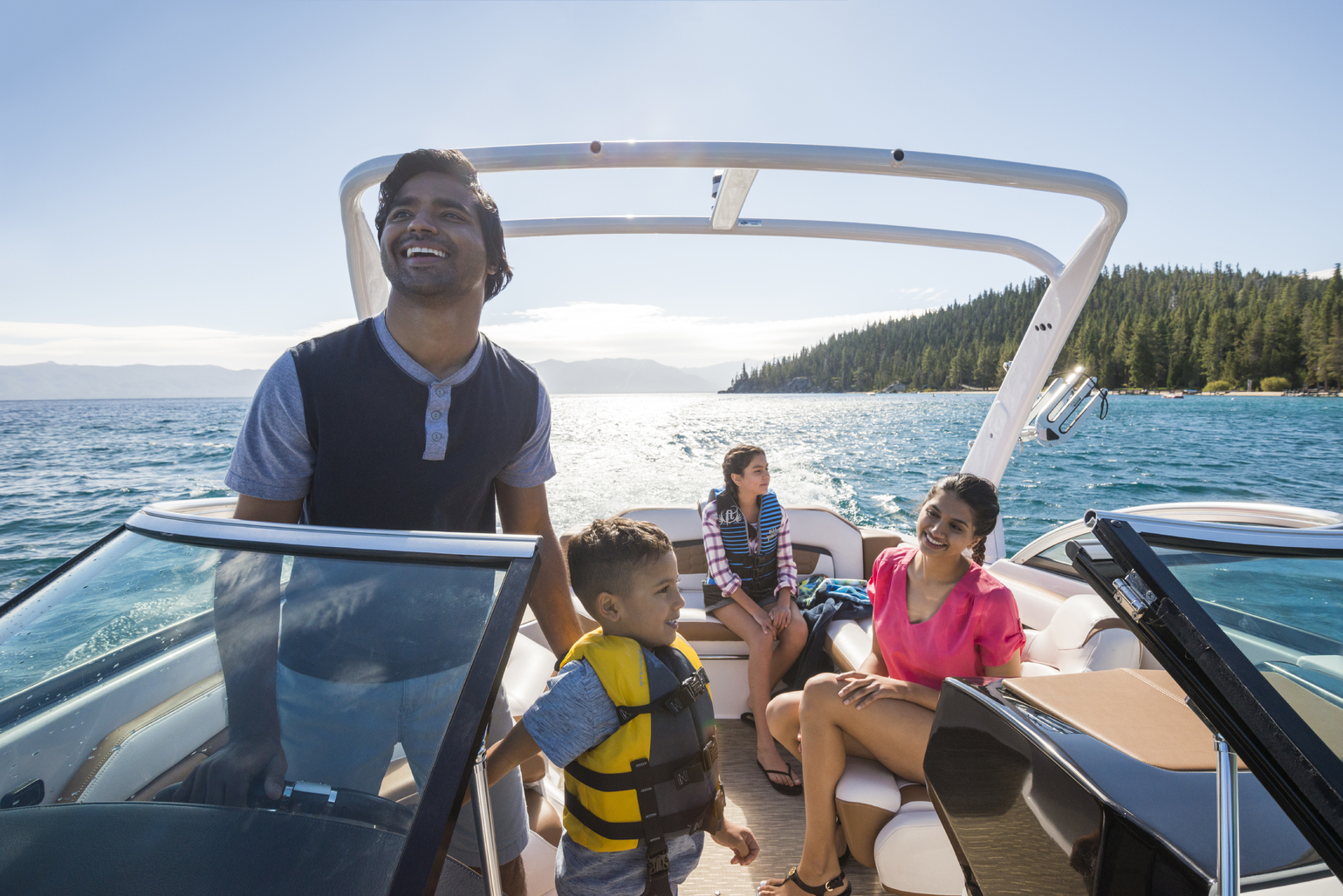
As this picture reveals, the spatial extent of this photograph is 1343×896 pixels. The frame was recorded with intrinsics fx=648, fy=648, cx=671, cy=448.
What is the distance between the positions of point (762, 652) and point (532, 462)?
187 centimetres

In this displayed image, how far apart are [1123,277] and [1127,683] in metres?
102

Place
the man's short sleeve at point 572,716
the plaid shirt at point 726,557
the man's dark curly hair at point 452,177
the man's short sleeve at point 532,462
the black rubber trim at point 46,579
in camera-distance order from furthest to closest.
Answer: the plaid shirt at point 726,557 < the man's short sleeve at point 532,462 < the man's dark curly hair at point 452,177 < the man's short sleeve at point 572,716 < the black rubber trim at point 46,579

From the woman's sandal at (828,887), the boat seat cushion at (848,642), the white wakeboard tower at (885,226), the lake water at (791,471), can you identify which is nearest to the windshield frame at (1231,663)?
the woman's sandal at (828,887)

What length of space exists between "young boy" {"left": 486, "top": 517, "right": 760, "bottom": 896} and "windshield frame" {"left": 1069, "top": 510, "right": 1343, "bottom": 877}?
2.47 feet

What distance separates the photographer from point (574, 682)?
4.05ft

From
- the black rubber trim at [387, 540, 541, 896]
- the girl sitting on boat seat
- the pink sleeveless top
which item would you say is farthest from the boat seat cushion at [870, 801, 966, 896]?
the black rubber trim at [387, 540, 541, 896]

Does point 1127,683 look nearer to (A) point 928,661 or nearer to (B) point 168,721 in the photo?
(A) point 928,661

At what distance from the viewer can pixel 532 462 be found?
1600 mm

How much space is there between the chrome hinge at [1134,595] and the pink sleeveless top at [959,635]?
46.6 inches

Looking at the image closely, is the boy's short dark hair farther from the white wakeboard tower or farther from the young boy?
the white wakeboard tower

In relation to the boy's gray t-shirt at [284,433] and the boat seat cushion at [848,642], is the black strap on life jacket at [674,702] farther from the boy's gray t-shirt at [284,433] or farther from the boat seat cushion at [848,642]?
the boat seat cushion at [848,642]

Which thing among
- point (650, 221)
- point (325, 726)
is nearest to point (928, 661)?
point (325, 726)

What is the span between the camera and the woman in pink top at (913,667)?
76.1 inches

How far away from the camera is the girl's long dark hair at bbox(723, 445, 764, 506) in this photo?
11.0 feet
